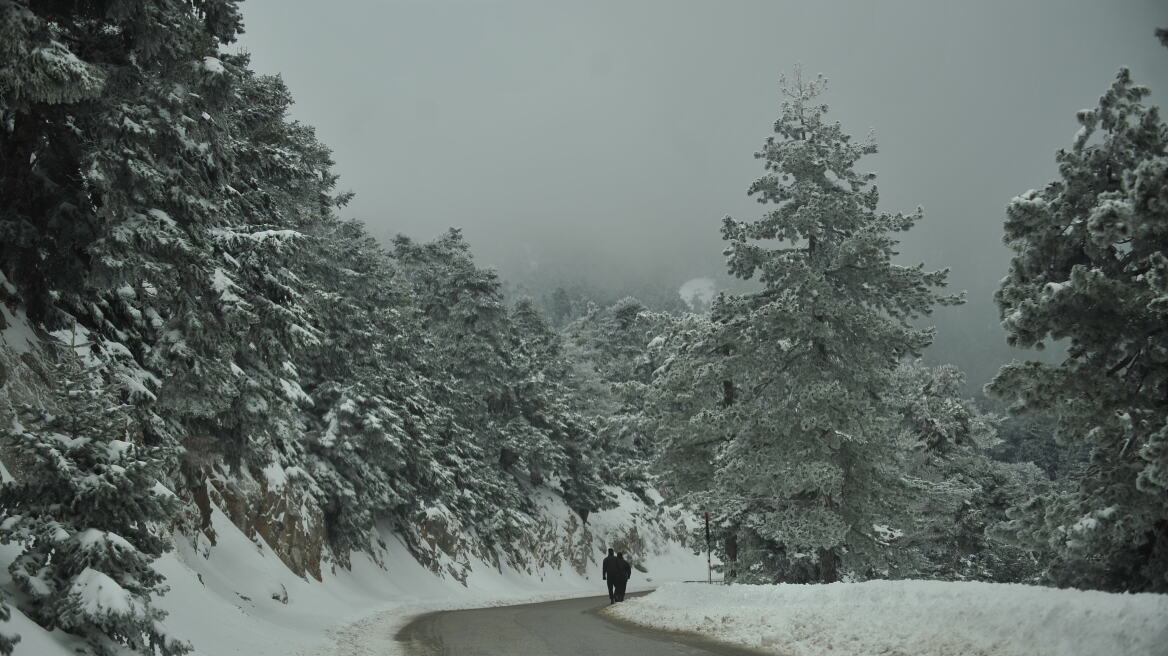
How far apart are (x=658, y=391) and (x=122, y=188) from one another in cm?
1831

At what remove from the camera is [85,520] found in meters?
6.91

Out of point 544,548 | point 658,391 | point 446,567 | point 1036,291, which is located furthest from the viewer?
point 544,548

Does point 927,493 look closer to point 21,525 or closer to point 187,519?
point 187,519

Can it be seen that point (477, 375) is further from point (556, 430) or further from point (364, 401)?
point (364, 401)

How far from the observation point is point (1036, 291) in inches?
383

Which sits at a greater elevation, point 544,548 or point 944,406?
point 944,406

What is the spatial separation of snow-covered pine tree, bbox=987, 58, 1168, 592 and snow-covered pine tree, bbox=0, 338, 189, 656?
965 centimetres

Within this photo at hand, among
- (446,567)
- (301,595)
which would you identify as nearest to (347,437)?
(301,595)

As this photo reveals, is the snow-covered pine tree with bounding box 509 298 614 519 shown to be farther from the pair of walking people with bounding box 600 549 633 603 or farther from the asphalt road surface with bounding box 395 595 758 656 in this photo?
the asphalt road surface with bounding box 395 595 758 656

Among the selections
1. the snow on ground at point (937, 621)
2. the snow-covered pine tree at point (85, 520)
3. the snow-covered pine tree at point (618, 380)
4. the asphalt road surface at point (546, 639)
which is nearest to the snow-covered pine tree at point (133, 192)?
the snow-covered pine tree at point (85, 520)

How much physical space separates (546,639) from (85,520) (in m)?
8.47

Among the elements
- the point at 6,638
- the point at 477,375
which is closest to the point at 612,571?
the point at 6,638

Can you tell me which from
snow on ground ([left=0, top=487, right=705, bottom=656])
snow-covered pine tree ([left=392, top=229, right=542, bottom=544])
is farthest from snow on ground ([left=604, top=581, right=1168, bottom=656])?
snow-covered pine tree ([left=392, top=229, right=542, bottom=544])

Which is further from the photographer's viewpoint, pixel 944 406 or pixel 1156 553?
pixel 944 406
